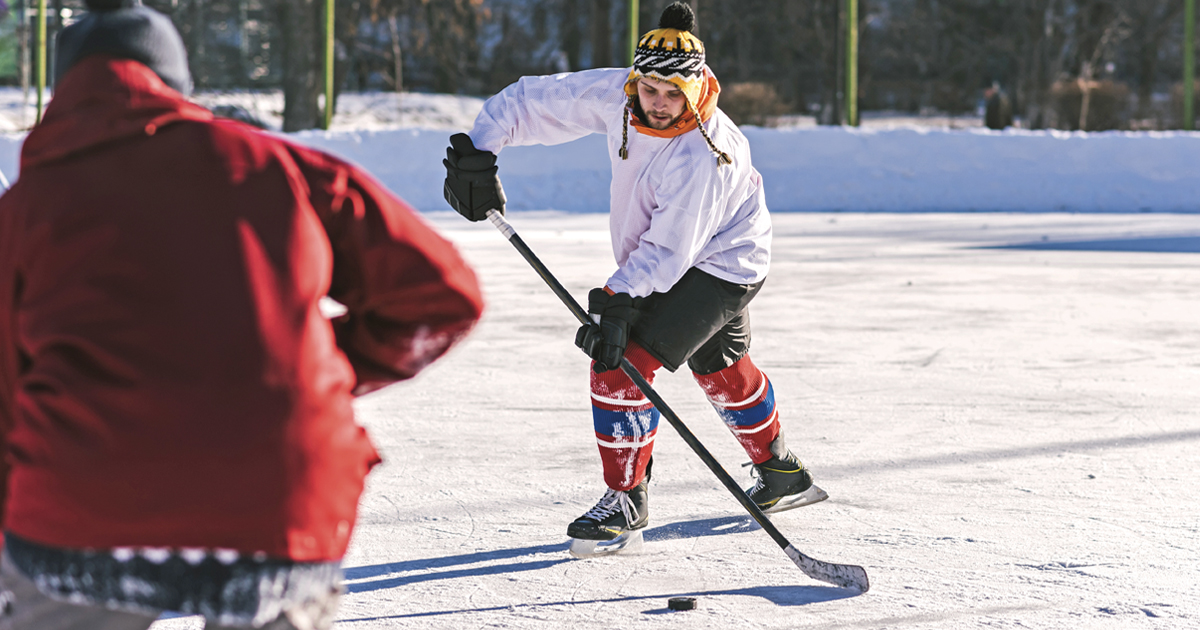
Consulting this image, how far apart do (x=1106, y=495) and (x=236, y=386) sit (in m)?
3.44

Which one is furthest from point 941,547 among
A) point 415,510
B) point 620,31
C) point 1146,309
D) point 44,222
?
point 620,31

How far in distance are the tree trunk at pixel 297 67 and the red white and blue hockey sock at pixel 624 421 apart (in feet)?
59.0

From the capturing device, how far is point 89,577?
1.50 m

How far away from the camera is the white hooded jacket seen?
3.46 meters

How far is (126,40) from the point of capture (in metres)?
1.55

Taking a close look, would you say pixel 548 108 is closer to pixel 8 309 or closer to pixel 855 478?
pixel 855 478

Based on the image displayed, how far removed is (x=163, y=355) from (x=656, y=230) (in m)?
2.12

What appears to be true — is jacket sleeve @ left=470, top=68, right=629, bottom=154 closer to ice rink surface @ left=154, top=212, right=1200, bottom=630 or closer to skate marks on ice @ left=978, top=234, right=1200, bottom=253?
ice rink surface @ left=154, top=212, right=1200, bottom=630

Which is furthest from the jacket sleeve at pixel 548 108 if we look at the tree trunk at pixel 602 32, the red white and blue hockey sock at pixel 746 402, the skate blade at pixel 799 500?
the tree trunk at pixel 602 32

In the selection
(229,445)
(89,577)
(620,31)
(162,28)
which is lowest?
(89,577)

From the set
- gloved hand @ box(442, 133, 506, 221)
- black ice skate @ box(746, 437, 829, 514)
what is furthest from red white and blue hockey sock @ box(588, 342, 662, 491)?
gloved hand @ box(442, 133, 506, 221)

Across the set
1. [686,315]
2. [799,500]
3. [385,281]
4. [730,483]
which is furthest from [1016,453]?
[385,281]

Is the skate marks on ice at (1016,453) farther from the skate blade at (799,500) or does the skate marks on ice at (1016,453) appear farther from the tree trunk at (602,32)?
the tree trunk at (602,32)

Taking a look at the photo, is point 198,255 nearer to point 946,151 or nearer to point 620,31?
point 946,151
